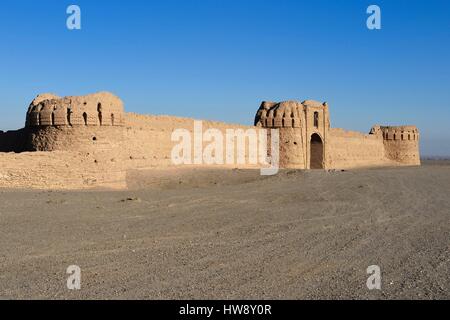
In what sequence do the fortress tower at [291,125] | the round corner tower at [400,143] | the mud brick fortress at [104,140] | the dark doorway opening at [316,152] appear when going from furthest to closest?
the round corner tower at [400,143] → the dark doorway opening at [316,152] → the fortress tower at [291,125] → the mud brick fortress at [104,140]

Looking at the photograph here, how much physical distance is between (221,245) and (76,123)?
1163cm

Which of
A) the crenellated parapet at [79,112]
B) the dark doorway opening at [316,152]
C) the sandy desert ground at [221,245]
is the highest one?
the crenellated parapet at [79,112]

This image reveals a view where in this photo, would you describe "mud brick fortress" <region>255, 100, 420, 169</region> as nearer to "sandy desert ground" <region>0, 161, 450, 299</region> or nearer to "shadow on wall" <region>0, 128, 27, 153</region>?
"shadow on wall" <region>0, 128, 27, 153</region>

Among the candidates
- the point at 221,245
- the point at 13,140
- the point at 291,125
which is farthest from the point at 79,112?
the point at 291,125

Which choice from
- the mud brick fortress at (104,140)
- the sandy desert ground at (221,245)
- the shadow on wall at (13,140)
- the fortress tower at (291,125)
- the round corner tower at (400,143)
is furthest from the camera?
the round corner tower at (400,143)

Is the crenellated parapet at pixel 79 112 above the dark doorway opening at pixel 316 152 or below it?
above

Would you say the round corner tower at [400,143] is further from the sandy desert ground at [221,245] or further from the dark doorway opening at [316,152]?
the sandy desert ground at [221,245]

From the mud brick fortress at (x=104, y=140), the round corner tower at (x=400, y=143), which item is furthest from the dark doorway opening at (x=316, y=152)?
the round corner tower at (x=400, y=143)

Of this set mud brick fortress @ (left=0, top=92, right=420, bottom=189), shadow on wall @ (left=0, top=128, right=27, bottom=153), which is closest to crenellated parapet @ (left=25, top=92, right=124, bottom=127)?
mud brick fortress @ (left=0, top=92, right=420, bottom=189)

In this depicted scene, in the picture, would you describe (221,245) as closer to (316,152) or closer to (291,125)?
(291,125)

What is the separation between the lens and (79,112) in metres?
17.9

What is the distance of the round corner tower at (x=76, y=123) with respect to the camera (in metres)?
17.9

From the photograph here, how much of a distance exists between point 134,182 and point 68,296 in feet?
53.2
